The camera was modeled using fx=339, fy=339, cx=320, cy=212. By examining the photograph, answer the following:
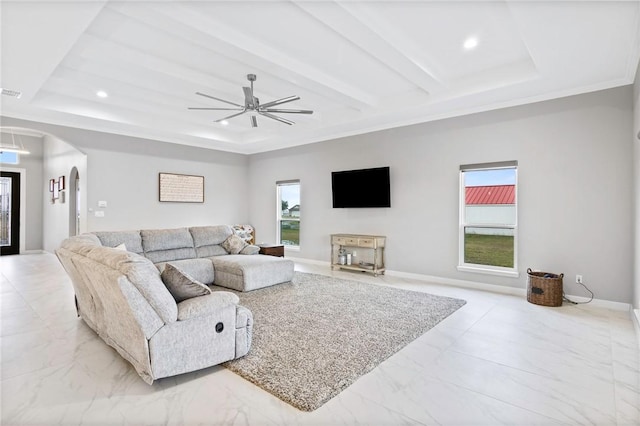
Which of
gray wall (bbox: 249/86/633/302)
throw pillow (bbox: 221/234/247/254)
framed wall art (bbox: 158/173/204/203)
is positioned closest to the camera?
gray wall (bbox: 249/86/633/302)

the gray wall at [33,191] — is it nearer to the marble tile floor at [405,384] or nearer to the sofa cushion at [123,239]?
the sofa cushion at [123,239]

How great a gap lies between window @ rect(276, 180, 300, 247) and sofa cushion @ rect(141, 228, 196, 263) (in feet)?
8.91

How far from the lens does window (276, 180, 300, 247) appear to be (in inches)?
306

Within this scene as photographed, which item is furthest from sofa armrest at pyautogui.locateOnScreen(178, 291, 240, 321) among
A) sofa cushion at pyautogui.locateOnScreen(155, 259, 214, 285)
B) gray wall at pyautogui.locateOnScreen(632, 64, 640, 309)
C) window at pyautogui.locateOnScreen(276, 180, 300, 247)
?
window at pyautogui.locateOnScreen(276, 180, 300, 247)

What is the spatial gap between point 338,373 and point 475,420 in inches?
36.1

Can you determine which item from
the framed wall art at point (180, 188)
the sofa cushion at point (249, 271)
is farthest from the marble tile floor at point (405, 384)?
the framed wall art at point (180, 188)

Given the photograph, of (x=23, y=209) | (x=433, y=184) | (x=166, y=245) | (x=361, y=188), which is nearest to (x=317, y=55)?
(x=433, y=184)

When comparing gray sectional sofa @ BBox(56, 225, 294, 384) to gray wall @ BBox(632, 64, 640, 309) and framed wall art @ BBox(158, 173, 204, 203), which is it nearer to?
framed wall art @ BBox(158, 173, 204, 203)

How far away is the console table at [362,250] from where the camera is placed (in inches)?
238

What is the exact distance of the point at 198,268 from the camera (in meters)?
5.09

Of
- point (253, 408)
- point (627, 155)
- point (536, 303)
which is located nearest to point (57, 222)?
point (253, 408)

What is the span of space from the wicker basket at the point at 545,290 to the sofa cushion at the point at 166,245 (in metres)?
4.92

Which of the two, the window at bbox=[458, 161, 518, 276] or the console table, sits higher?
the window at bbox=[458, 161, 518, 276]

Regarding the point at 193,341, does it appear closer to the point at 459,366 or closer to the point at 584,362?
the point at 459,366
